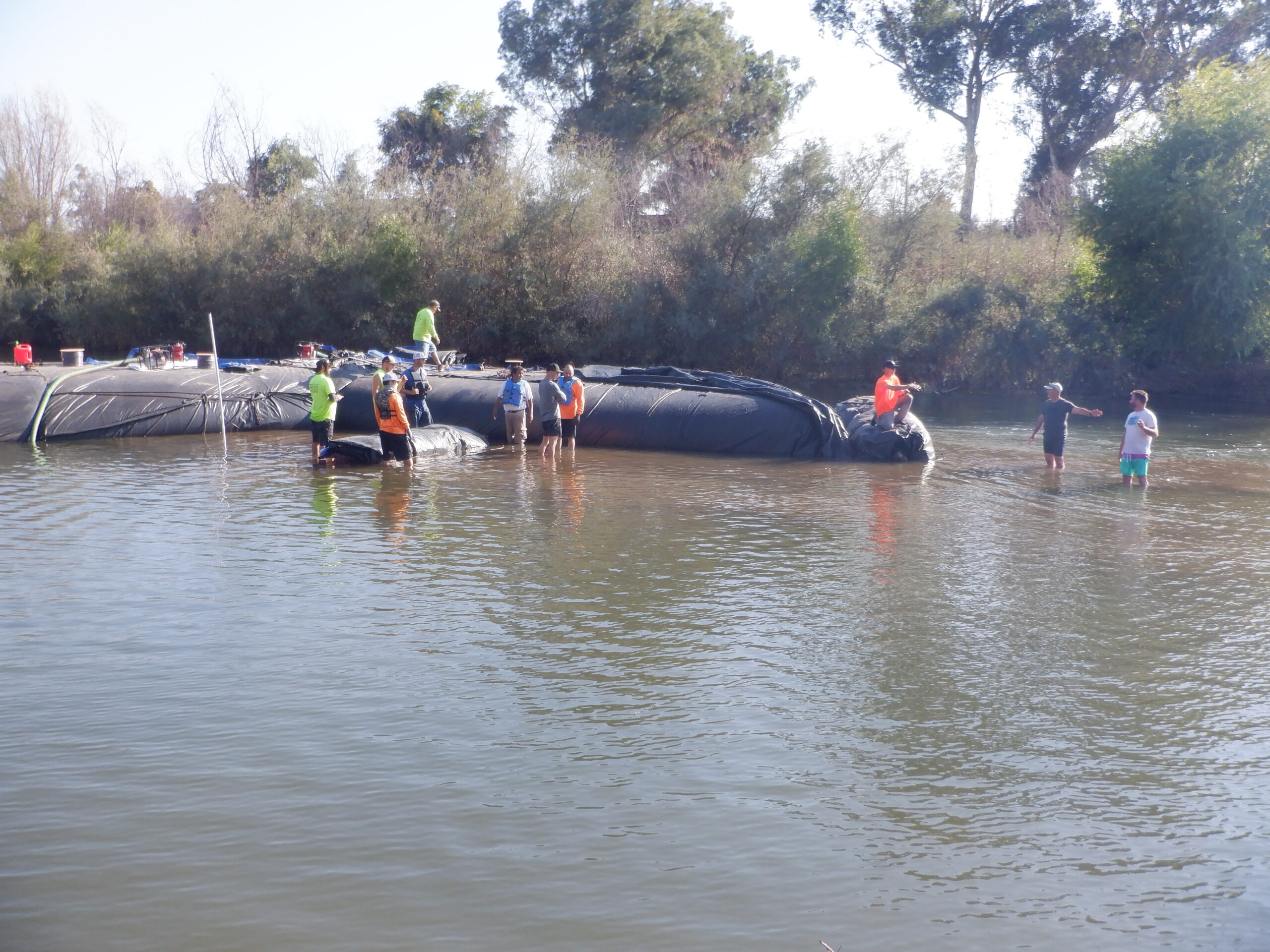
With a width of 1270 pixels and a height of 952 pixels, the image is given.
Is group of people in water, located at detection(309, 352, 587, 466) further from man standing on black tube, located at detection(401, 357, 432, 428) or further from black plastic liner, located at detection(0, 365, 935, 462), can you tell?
black plastic liner, located at detection(0, 365, 935, 462)

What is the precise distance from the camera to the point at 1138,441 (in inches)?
641

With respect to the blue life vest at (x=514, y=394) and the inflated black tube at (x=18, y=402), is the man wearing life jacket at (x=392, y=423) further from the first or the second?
the inflated black tube at (x=18, y=402)

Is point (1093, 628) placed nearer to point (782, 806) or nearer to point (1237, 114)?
point (782, 806)

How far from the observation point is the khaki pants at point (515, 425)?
19.8m

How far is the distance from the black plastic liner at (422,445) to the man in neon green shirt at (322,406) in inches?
7.5

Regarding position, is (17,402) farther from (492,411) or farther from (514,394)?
(514,394)

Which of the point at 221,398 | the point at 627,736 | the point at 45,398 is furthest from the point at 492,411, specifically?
the point at 627,736

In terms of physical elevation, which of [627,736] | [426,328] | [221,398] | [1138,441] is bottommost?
[627,736]

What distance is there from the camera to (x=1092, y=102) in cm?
4325

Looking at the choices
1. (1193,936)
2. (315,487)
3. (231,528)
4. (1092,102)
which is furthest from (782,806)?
(1092,102)

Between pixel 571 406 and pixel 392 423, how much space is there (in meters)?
3.12

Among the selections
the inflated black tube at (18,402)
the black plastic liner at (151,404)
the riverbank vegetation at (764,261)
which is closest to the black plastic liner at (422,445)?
the black plastic liner at (151,404)

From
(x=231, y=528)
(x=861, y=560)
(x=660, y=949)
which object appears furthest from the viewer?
(x=231, y=528)

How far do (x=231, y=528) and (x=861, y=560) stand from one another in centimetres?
713
